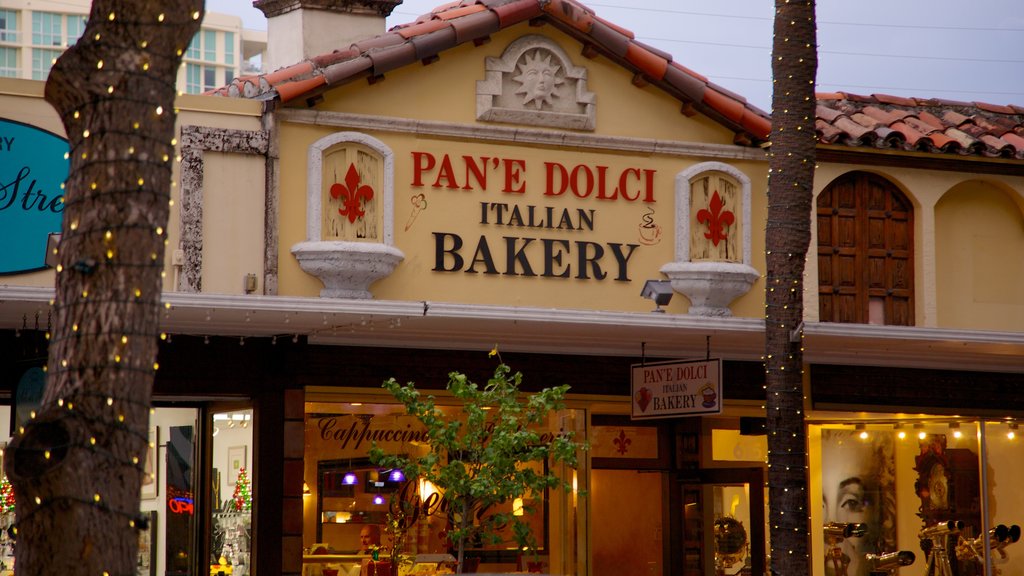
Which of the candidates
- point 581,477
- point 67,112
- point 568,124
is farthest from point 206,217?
point 67,112

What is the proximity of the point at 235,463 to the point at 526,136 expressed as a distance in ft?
14.1

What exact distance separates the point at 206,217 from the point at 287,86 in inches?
56.1

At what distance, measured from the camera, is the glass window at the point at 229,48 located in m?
106

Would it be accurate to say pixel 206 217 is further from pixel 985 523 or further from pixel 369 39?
pixel 985 523

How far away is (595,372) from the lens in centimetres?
1513

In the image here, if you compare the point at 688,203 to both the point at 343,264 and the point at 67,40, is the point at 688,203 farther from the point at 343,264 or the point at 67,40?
the point at 67,40

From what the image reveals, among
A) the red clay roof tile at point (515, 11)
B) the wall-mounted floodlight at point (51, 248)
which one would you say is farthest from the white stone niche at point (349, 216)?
the wall-mounted floodlight at point (51, 248)

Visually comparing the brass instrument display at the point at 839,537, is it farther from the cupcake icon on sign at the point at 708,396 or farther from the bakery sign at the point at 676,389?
the cupcake icon on sign at the point at 708,396

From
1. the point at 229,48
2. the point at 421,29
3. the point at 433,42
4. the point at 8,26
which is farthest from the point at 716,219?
the point at 8,26

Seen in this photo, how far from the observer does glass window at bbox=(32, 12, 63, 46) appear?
103 meters

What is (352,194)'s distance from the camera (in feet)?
45.2

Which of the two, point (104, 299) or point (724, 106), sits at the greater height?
point (724, 106)

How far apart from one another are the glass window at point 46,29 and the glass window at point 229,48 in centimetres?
1161

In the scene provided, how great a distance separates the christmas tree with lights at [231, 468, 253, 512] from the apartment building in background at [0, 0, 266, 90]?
87572mm
